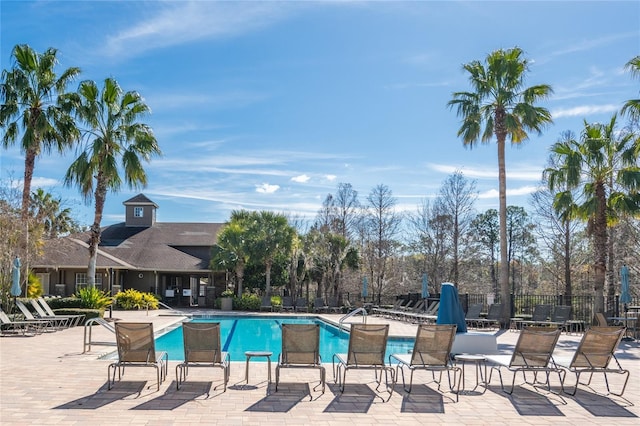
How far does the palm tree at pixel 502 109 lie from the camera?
741 inches

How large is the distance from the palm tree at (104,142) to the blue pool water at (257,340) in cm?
533

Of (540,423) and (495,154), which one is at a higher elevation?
(495,154)

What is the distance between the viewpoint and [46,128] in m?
19.2

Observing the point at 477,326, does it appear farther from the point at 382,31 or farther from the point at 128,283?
the point at 128,283

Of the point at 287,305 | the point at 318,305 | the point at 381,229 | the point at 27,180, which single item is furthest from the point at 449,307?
the point at 381,229

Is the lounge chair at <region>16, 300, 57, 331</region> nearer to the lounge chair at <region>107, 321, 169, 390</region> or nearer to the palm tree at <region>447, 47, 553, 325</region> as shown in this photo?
the lounge chair at <region>107, 321, 169, 390</region>

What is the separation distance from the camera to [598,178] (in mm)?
18484

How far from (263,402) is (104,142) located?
15.5 metres

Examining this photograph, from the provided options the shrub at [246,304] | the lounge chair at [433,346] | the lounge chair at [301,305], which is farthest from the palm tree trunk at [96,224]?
the lounge chair at [433,346]

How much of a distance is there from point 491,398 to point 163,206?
33537 millimetres

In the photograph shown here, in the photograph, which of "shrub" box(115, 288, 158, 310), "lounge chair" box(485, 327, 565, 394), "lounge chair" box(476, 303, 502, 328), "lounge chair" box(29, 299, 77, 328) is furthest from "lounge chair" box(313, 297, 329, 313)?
"lounge chair" box(485, 327, 565, 394)

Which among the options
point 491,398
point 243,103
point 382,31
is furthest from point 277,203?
point 491,398

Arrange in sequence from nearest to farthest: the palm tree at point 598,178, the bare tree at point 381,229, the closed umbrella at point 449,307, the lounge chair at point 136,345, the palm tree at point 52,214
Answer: the lounge chair at point 136,345, the closed umbrella at point 449,307, the palm tree at point 598,178, the palm tree at point 52,214, the bare tree at point 381,229

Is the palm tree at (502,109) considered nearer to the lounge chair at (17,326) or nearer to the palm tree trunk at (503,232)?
the palm tree trunk at (503,232)
